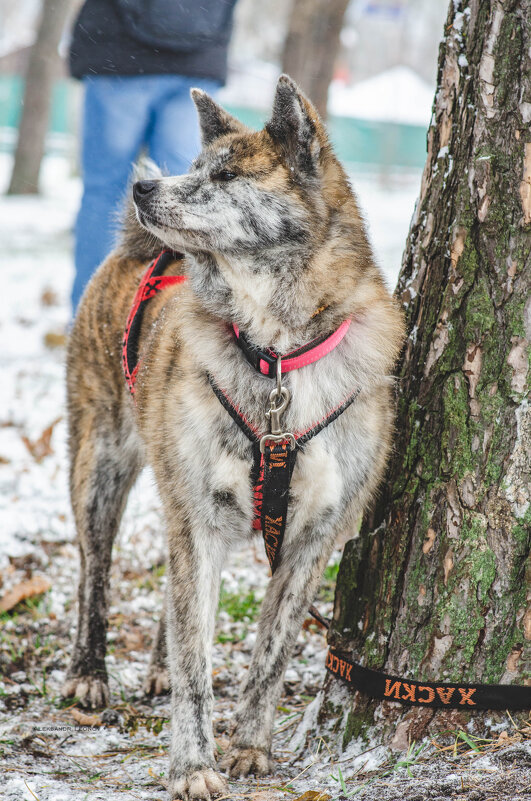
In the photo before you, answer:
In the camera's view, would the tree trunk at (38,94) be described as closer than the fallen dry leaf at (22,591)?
No

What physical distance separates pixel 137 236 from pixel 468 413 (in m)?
1.69

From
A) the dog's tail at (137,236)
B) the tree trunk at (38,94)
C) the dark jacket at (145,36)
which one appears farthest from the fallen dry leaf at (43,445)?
the tree trunk at (38,94)

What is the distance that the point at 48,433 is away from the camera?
5.25 metres

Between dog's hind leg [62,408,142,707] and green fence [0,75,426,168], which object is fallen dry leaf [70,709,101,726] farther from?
green fence [0,75,426,168]

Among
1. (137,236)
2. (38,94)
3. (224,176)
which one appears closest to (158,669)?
(137,236)

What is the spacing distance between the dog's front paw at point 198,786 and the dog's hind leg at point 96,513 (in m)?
0.84

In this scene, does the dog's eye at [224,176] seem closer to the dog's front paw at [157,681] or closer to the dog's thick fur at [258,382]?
the dog's thick fur at [258,382]

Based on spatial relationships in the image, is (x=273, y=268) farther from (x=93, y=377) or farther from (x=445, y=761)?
(x=445, y=761)

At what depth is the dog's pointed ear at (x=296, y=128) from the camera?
7.68 ft

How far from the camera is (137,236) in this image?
3363 mm

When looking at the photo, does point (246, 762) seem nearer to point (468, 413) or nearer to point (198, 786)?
point (198, 786)

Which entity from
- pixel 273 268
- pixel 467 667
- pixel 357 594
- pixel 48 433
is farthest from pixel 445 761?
pixel 48 433

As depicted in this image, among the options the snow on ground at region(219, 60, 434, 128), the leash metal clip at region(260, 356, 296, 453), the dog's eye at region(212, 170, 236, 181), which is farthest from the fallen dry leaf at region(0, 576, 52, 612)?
the snow on ground at region(219, 60, 434, 128)

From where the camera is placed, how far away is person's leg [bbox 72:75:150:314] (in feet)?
15.7
